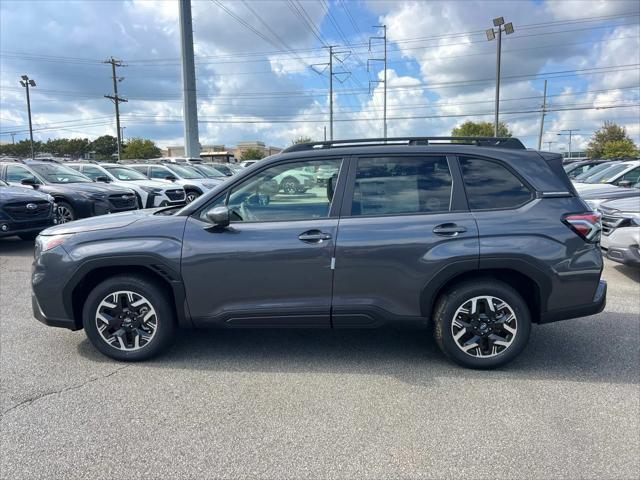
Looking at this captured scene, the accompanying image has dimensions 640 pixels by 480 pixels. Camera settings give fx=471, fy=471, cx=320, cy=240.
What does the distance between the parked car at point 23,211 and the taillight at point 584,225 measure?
882 cm

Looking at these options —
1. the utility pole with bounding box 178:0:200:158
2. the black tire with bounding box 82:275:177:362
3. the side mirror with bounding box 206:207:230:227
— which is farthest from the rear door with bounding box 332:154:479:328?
the utility pole with bounding box 178:0:200:158

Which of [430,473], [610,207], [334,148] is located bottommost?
[430,473]

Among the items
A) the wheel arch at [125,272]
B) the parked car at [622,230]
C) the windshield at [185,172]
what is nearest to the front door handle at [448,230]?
the wheel arch at [125,272]

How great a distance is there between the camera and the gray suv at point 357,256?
12.1 ft

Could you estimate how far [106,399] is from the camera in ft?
11.1

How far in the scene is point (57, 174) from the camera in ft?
37.1

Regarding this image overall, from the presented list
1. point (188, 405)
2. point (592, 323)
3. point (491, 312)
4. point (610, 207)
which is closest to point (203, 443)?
point (188, 405)

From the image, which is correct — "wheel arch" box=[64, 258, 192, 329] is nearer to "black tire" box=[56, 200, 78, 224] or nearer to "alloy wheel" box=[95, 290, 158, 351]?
"alloy wheel" box=[95, 290, 158, 351]

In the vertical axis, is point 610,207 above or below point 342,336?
above

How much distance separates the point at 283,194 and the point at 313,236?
49 centimetres

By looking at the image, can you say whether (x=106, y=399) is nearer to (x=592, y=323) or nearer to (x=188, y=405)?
(x=188, y=405)

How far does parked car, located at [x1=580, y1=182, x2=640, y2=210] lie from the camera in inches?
345

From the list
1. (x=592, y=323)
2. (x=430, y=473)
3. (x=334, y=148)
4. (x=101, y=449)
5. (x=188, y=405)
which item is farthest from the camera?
(x=592, y=323)

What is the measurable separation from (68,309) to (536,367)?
12.9 ft
